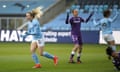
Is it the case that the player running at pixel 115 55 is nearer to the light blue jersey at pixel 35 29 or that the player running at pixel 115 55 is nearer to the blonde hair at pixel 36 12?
the light blue jersey at pixel 35 29

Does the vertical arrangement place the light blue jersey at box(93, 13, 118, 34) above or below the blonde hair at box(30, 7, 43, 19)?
below

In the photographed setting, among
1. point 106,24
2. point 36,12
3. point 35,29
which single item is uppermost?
point 36,12

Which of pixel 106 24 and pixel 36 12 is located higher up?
pixel 36 12

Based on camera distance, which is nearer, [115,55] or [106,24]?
[115,55]

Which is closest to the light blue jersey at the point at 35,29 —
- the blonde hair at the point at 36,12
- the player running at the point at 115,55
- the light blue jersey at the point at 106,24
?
the blonde hair at the point at 36,12

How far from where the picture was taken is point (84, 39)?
3769 centimetres

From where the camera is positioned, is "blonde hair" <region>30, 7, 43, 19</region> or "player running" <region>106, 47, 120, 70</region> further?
"blonde hair" <region>30, 7, 43, 19</region>

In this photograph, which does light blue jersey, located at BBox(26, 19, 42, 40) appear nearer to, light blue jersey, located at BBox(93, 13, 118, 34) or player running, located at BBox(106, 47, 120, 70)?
light blue jersey, located at BBox(93, 13, 118, 34)

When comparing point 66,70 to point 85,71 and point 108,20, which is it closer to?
point 85,71

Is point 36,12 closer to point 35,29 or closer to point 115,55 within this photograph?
point 35,29

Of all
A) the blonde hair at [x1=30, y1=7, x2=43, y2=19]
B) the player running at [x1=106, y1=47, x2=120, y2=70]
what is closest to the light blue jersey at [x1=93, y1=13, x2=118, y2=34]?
the player running at [x1=106, y1=47, x2=120, y2=70]

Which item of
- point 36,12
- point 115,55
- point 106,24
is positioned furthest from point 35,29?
point 115,55

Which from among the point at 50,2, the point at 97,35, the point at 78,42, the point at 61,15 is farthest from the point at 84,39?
the point at 78,42

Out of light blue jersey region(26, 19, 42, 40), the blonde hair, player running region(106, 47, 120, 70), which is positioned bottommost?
player running region(106, 47, 120, 70)
